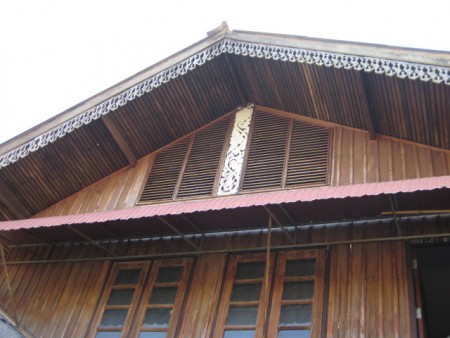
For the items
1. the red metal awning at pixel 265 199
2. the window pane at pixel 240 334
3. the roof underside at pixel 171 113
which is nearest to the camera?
the red metal awning at pixel 265 199

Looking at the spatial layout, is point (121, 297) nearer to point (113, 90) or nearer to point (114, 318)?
point (114, 318)

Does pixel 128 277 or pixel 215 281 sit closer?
pixel 215 281

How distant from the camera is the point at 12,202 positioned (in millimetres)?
10148

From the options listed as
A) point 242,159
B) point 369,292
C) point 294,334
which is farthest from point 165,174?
point 369,292

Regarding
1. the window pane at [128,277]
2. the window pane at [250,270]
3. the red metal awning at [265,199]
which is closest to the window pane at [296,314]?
the window pane at [250,270]

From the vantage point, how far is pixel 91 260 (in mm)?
9273

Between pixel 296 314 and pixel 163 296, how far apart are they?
83.4 inches

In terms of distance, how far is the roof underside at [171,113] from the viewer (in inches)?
348

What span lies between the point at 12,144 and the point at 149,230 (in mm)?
3022

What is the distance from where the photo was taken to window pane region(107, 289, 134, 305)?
850 cm

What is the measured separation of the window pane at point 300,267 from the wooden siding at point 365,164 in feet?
4.37

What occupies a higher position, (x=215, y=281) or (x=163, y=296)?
(x=215, y=281)

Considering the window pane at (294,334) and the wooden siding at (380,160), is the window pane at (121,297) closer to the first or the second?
the window pane at (294,334)

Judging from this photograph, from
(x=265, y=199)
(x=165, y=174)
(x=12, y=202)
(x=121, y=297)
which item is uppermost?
(x=165, y=174)
